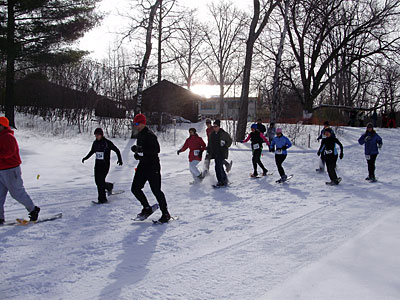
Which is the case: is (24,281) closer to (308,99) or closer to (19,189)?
(19,189)

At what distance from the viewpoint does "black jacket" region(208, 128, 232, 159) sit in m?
9.90

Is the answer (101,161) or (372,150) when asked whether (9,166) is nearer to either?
(101,161)

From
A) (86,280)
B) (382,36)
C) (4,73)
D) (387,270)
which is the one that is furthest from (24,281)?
(382,36)

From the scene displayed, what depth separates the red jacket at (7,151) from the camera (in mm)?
5801

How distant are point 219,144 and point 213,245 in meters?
5.00

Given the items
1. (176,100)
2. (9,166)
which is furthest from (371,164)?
(176,100)

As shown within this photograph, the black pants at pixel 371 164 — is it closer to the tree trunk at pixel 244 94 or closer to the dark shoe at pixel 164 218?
the dark shoe at pixel 164 218

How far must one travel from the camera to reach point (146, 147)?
612cm

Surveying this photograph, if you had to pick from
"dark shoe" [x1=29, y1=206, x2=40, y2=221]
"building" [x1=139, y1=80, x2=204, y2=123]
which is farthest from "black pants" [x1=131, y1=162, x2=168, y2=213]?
"building" [x1=139, y1=80, x2=204, y2=123]

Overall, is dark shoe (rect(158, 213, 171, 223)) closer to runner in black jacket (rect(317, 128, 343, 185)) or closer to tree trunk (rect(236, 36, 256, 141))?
runner in black jacket (rect(317, 128, 343, 185))

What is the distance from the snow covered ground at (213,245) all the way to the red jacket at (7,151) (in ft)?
3.36

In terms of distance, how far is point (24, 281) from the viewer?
158 inches

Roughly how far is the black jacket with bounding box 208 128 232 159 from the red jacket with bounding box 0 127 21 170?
17.1ft

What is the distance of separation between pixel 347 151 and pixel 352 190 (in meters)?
8.43
